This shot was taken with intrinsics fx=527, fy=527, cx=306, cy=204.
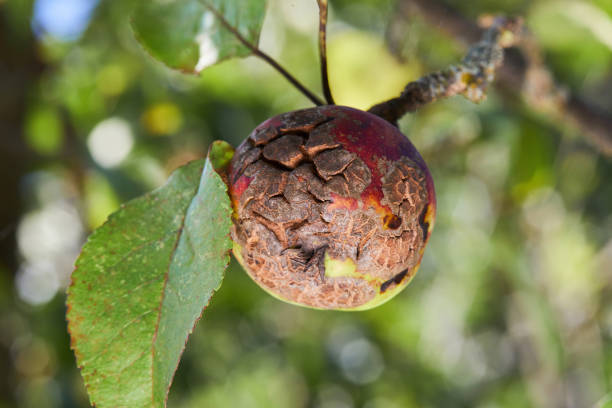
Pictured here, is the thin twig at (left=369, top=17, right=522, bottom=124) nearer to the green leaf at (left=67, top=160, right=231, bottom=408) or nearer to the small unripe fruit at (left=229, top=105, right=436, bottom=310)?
the small unripe fruit at (left=229, top=105, right=436, bottom=310)

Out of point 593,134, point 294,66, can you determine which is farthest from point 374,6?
point 593,134

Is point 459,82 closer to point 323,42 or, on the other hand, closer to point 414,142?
point 323,42

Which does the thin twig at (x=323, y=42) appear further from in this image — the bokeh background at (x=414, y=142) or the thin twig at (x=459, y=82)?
the bokeh background at (x=414, y=142)

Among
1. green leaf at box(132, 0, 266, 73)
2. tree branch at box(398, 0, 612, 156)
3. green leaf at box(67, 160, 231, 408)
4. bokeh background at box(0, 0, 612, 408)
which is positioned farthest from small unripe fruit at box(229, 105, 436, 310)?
bokeh background at box(0, 0, 612, 408)

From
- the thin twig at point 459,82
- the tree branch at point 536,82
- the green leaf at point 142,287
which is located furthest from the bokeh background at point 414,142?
the green leaf at point 142,287

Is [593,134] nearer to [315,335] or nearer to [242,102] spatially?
[242,102]

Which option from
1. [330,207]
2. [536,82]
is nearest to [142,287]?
[330,207]
